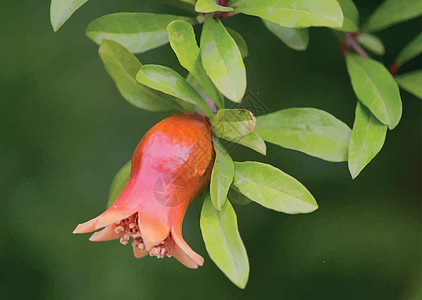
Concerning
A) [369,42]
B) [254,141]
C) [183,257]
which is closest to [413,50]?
[369,42]

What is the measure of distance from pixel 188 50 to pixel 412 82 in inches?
12.2

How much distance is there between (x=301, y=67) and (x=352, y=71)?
9.3 inches

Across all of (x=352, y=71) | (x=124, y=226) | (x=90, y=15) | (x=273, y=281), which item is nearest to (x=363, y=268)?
(x=273, y=281)

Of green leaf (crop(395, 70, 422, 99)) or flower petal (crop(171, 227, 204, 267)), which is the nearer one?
flower petal (crop(171, 227, 204, 267))

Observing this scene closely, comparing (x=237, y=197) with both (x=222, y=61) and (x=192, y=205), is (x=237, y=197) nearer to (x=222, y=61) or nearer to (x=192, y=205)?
(x=222, y=61)

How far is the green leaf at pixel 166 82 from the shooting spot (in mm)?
464

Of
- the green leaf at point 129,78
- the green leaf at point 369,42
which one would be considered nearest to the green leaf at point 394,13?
the green leaf at point 369,42

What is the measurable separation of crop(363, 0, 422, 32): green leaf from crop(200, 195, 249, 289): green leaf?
31 centimetres

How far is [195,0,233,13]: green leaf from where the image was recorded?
1.44ft

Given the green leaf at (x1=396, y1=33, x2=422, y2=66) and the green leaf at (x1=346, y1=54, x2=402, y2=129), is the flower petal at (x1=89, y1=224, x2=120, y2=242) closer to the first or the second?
the green leaf at (x1=346, y1=54, x2=402, y2=129)

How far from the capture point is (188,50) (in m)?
0.47

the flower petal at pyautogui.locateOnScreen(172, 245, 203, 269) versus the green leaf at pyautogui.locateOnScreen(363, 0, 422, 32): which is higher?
the green leaf at pyautogui.locateOnScreen(363, 0, 422, 32)

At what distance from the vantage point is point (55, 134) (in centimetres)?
90

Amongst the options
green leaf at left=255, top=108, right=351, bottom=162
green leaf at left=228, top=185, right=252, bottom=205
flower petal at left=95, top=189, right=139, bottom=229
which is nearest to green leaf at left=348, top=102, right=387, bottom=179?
green leaf at left=255, top=108, right=351, bottom=162
